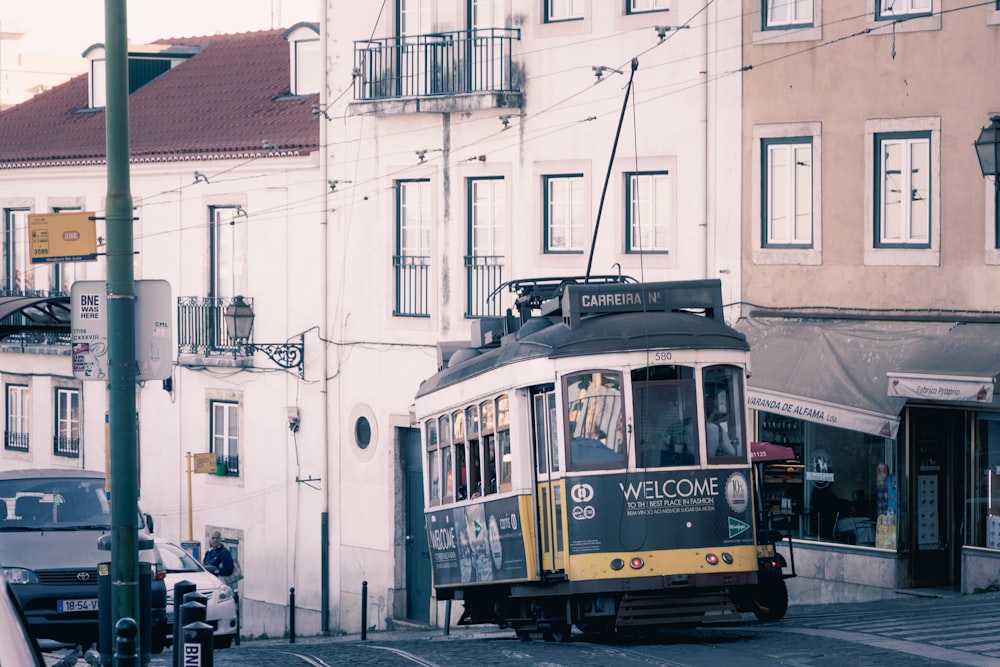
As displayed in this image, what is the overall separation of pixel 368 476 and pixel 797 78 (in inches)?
385

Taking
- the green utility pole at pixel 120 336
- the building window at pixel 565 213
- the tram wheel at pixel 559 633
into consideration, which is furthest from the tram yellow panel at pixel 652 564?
the building window at pixel 565 213

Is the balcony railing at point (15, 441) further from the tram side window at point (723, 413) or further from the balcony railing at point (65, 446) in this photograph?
the tram side window at point (723, 413)

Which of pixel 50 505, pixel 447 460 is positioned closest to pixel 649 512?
pixel 447 460

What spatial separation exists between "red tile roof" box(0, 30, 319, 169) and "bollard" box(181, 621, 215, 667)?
18767mm

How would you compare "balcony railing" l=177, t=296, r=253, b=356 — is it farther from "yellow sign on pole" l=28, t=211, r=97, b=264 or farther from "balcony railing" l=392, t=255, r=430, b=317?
"yellow sign on pole" l=28, t=211, r=97, b=264

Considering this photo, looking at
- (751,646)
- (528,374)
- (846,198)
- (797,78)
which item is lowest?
(751,646)

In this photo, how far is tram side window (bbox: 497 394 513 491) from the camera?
15.7 meters

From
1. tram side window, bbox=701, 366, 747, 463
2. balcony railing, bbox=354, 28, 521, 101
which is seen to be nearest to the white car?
tram side window, bbox=701, 366, 747, 463

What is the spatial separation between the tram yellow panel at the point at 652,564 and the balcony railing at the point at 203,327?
16.2 meters

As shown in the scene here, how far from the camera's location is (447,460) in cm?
A: 1797

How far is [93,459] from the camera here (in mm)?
33750

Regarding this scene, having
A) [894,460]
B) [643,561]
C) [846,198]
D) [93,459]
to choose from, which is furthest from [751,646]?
[93,459]

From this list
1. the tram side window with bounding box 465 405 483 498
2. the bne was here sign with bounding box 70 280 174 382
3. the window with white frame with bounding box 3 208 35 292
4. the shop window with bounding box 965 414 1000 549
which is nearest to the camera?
the bne was here sign with bounding box 70 280 174 382

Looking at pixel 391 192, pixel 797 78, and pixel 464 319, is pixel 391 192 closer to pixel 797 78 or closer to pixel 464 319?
pixel 464 319
